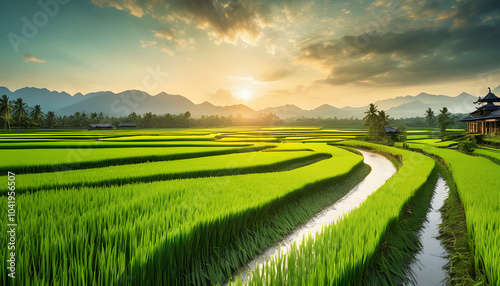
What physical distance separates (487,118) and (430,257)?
4087 cm

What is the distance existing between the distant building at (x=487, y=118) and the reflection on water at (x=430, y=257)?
1466 inches

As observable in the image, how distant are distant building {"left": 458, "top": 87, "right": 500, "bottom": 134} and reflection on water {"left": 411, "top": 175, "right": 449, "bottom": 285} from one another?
1466 inches

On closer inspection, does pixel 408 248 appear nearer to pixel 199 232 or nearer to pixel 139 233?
pixel 199 232

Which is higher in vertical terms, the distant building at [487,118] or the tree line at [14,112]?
the tree line at [14,112]

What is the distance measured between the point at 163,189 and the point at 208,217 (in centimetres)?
300

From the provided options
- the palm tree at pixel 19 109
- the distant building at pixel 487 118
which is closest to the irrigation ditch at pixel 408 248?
the distant building at pixel 487 118

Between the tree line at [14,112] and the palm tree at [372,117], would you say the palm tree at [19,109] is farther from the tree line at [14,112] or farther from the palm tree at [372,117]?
the palm tree at [372,117]

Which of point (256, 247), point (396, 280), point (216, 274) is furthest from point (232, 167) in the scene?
point (396, 280)

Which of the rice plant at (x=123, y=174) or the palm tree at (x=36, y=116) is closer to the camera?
the rice plant at (x=123, y=174)

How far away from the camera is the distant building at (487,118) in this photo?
Answer: 30.5 m

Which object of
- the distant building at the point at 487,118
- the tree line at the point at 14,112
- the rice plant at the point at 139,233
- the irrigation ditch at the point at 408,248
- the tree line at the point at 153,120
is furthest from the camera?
the tree line at the point at 14,112

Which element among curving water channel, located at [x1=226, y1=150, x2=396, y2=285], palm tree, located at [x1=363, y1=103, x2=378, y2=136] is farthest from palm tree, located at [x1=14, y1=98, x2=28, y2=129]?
palm tree, located at [x1=363, y1=103, x2=378, y2=136]

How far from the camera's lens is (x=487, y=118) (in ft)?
101

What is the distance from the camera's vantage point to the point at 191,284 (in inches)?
145
